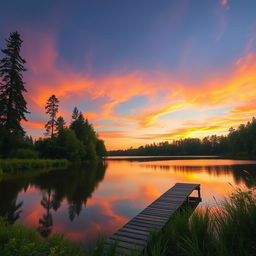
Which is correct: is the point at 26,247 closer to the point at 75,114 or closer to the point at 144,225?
the point at 144,225

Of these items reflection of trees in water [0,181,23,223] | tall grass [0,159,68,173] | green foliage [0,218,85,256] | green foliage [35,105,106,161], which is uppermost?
green foliage [35,105,106,161]

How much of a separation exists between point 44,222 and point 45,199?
3.89m

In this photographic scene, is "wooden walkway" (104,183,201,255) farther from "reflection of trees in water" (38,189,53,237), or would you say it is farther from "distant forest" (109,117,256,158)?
"distant forest" (109,117,256,158)

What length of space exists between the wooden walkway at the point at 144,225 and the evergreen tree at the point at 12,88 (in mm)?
24128

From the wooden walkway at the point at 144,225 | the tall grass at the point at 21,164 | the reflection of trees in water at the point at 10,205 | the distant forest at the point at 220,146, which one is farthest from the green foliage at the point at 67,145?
the distant forest at the point at 220,146

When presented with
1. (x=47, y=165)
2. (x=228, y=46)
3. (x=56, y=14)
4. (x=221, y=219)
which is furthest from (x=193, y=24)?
(x=47, y=165)

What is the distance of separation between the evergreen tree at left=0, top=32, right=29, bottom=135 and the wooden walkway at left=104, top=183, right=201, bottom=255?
2413 cm

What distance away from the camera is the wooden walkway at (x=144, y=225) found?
4570 millimetres

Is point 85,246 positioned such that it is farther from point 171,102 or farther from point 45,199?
point 171,102

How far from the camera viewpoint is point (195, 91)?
23.2 m

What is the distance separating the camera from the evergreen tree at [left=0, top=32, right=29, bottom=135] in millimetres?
25844

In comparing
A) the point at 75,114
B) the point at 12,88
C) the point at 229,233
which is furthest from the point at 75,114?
the point at 229,233

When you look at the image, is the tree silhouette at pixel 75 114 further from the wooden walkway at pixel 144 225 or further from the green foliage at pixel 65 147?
the wooden walkway at pixel 144 225

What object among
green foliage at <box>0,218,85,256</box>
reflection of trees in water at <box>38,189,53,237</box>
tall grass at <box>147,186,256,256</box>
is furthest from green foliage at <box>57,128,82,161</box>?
tall grass at <box>147,186,256,256</box>
